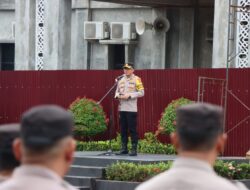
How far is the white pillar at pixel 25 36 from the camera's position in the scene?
27.9m

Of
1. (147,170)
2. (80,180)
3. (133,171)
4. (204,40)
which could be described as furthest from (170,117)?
(204,40)

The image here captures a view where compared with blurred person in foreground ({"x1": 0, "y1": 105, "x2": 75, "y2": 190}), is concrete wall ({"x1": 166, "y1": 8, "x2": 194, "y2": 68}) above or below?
above

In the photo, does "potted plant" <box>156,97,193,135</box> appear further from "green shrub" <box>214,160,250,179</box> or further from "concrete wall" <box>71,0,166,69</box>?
"concrete wall" <box>71,0,166,69</box>

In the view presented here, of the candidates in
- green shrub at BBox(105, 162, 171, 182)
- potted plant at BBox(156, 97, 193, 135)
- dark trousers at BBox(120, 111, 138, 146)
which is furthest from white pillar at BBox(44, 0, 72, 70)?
green shrub at BBox(105, 162, 171, 182)

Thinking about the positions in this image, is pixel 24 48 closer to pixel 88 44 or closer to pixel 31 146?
pixel 88 44

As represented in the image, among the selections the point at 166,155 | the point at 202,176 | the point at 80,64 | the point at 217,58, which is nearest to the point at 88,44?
the point at 80,64

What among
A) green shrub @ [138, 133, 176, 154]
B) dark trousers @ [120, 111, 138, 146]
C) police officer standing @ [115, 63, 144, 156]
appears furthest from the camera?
green shrub @ [138, 133, 176, 154]

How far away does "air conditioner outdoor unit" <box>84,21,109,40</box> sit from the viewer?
29.1 metres

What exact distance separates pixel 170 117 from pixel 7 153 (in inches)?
603

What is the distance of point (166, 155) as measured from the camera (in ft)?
66.4

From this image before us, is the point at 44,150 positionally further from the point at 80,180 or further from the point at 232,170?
the point at 80,180

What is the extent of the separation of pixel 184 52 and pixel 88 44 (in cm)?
316

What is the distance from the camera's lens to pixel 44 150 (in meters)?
4.54

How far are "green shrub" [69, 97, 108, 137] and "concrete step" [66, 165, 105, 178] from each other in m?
3.59
